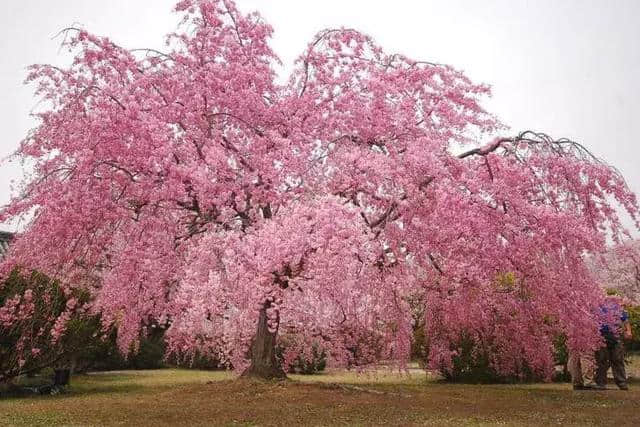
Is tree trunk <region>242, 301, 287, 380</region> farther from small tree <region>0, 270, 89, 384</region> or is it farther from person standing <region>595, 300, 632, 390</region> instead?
person standing <region>595, 300, 632, 390</region>

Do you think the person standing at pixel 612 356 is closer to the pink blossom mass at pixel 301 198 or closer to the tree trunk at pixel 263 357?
the pink blossom mass at pixel 301 198

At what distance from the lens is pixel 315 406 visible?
11.2 metres

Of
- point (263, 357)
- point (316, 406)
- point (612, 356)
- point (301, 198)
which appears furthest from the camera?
point (263, 357)

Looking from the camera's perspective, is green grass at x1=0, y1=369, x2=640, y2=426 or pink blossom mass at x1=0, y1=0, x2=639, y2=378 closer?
green grass at x1=0, y1=369, x2=640, y2=426

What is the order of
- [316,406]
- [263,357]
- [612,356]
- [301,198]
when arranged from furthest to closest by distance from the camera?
[263,357] < [612,356] < [301,198] < [316,406]

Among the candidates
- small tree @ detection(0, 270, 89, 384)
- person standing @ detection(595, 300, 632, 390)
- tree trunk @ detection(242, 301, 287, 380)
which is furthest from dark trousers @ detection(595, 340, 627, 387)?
small tree @ detection(0, 270, 89, 384)

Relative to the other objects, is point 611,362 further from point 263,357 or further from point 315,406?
point 263,357

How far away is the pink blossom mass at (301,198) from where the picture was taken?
35.8ft

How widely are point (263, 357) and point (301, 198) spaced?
4416 millimetres

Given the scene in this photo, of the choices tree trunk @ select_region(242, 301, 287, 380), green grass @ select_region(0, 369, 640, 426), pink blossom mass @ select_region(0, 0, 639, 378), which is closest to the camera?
green grass @ select_region(0, 369, 640, 426)

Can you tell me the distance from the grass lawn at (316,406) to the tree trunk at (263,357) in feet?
2.27

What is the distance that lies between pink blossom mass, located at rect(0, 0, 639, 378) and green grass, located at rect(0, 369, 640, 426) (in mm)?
1300

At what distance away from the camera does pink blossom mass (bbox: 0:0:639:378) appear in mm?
10922

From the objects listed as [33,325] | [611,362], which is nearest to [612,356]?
[611,362]
